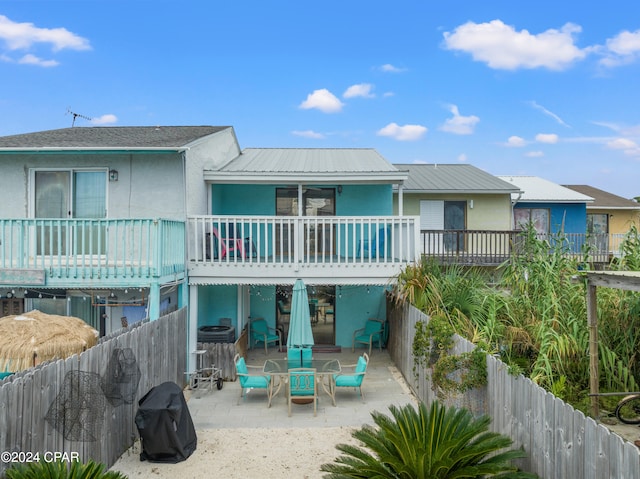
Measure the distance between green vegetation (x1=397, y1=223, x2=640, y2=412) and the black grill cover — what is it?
13.0 feet

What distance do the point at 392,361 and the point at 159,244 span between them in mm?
7091

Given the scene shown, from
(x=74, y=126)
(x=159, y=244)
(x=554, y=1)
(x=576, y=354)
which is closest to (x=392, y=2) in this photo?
(x=554, y=1)

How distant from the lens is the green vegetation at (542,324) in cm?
686

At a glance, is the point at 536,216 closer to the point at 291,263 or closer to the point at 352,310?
the point at 352,310

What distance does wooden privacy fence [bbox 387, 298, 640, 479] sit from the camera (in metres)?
3.63

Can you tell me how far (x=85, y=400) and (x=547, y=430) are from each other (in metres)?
5.37

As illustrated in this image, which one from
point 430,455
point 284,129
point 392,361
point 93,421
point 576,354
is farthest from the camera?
point 284,129

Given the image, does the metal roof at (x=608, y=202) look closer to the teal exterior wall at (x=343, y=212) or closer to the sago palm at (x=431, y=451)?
the teal exterior wall at (x=343, y=212)

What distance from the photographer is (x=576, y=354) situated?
24.0 feet

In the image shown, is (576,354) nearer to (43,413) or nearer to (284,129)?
(43,413)

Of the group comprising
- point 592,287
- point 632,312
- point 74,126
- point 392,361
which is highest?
point 74,126

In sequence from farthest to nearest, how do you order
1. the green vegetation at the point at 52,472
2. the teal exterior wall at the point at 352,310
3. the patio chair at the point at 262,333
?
the teal exterior wall at the point at 352,310 < the patio chair at the point at 262,333 < the green vegetation at the point at 52,472

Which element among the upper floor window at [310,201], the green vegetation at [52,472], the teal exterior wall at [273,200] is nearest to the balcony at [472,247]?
the teal exterior wall at [273,200]

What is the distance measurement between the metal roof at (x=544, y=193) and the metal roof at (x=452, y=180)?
3.96 ft
